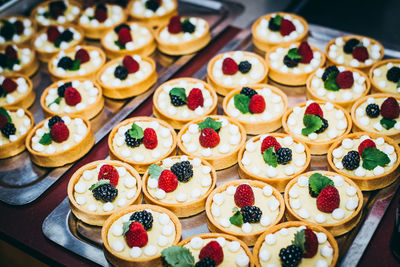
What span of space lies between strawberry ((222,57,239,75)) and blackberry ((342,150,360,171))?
122 centimetres

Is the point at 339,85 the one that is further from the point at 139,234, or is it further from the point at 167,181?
the point at 139,234

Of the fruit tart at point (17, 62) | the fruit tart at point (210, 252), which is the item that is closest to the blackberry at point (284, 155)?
the fruit tart at point (210, 252)

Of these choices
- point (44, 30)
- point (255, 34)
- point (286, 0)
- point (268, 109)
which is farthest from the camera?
point (286, 0)

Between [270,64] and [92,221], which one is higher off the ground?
[270,64]

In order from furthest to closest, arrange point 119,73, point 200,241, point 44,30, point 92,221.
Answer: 1. point 44,30
2. point 119,73
3. point 92,221
4. point 200,241

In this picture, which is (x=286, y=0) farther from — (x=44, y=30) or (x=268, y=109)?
(x=44, y=30)

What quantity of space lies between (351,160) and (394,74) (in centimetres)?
99

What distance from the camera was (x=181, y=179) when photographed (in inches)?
121

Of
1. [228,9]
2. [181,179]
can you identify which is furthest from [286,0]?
[181,179]

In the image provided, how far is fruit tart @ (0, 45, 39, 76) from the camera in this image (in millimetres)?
4207

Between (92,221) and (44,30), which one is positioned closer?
(92,221)

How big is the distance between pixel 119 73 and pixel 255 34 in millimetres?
1275

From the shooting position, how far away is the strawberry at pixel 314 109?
3377 mm

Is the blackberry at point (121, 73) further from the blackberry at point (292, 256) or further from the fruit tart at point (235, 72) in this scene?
the blackberry at point (292, 256)
